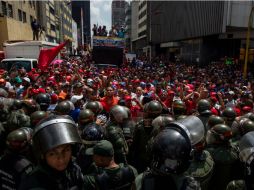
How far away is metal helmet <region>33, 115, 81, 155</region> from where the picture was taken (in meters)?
1.95

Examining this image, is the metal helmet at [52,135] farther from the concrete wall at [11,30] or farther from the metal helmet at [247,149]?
the concrete wall at [11,30]

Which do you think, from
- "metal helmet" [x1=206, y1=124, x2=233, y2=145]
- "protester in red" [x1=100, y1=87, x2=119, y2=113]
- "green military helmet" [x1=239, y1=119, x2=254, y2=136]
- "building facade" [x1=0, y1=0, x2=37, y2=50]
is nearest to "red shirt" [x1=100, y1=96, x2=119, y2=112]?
"protester in red" [x1=100, y1=87, x2=119, y2=113]

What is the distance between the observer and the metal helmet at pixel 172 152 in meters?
1.98

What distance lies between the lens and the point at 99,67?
69.9ft

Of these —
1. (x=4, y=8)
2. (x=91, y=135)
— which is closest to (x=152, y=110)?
(x=91, y=135)

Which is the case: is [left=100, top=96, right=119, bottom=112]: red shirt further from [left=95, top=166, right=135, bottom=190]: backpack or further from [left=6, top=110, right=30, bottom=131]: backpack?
[left=95, top=166, right=135, bottom=190]: backpack

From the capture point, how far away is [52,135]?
6.44 ft

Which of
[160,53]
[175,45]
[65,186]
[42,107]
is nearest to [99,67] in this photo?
[42,107]

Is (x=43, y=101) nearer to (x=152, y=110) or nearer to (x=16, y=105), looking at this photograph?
(x=16, y=105)

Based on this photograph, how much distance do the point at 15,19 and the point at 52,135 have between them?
33006mm

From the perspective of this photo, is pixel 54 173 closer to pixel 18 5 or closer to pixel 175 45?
pixel 18 5

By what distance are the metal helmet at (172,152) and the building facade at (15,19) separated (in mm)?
27759

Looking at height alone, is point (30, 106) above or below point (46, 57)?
below

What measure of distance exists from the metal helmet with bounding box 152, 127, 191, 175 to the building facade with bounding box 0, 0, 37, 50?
27.8 m
